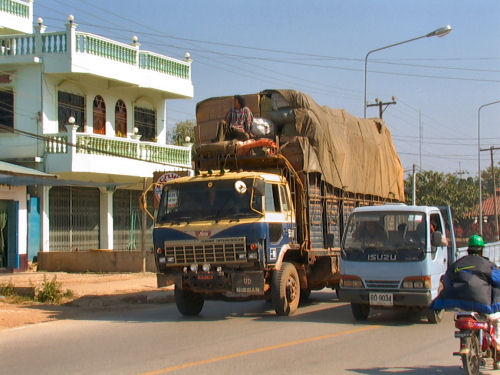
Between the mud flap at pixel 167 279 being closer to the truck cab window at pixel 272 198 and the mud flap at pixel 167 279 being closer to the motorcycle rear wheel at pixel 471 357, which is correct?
the truck cab window at pixel 272 198

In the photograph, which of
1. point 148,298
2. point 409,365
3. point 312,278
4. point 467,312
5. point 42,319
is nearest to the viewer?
point 467,312

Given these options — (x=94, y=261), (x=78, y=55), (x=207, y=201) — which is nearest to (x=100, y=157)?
(x=78, y=55)

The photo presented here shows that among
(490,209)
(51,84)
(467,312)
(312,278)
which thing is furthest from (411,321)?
(490,209)

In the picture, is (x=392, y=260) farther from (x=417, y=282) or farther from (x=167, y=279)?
(x=167, y=279)

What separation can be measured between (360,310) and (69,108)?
1564 centimetres

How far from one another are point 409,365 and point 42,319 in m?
7.60

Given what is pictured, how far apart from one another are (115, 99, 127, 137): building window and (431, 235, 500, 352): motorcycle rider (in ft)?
66.9

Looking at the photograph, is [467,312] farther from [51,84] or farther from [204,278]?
[51,84]

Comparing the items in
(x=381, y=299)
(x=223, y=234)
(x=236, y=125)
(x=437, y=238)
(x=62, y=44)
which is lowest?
(x=381, y=299)

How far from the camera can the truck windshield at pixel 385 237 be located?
11266 millimetres

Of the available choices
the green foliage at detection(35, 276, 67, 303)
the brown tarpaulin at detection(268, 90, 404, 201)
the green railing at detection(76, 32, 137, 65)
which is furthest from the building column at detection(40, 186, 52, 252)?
the brown tarpaulin at detection(268, 90, 404, 201)

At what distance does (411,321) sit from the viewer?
11727 mm

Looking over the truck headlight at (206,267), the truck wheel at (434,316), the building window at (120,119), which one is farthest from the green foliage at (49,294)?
the building window at (120,119)

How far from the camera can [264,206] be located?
11.9m
